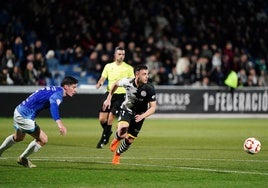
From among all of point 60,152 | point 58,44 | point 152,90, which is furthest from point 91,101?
point 152,90

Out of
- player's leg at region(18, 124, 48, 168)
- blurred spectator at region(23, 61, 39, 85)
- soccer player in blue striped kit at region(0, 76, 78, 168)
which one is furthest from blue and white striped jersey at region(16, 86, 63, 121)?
blurred spectator at region(23, 61, 39, 85)

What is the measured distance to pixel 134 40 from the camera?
3138cm

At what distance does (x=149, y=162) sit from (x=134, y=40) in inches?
691

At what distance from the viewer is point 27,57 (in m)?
27.3

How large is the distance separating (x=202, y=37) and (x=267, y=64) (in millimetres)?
3629

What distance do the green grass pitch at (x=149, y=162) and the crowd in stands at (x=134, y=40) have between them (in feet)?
17.7

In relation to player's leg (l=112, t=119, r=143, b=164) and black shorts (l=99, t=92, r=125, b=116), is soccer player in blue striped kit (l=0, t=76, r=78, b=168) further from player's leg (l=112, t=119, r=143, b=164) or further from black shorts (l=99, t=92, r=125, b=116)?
black shorts (l=99, t=92, r=125, b=116)

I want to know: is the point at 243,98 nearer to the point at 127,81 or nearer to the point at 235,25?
the point at 235,25

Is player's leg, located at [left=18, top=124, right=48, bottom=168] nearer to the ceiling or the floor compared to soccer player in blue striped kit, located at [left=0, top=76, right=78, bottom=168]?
nearer to the floor

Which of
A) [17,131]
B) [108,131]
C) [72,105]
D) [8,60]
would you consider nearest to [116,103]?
[108,131]

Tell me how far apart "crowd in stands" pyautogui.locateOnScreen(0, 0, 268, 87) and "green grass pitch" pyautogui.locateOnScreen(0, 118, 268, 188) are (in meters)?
5.40

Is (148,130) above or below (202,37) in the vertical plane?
below

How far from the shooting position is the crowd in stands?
28.0m

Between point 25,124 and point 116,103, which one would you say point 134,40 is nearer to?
point 116,103
